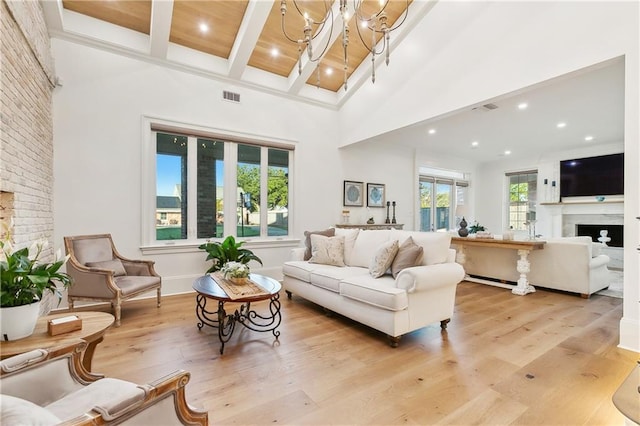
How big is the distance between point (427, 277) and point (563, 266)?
3008 mm

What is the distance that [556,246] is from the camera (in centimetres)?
445

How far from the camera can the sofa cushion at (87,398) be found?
1.14 meters

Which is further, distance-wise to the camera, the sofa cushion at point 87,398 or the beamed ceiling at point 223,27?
the beamed ceiling at point 223,27

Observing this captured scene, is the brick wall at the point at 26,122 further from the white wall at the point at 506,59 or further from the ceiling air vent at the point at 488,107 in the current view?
the ceiling air vent at the point at 488,107

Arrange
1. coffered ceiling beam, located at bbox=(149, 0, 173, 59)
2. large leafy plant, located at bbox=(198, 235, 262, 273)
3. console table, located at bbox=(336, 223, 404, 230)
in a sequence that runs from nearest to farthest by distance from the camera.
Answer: coffered ceiling beam, located at bbox=(149, 0, 173, 59), large leafy plant, located at bbox=(198, 235, 262, 273), console table, located at bbox=(336, 223, 404, 230)

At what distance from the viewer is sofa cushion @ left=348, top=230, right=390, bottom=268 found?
3.73 m

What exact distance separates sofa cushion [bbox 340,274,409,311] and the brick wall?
9.84 ft

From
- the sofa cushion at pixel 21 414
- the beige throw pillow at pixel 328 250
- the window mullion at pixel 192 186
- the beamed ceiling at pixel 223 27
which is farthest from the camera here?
the window mullion at pixel 192 186

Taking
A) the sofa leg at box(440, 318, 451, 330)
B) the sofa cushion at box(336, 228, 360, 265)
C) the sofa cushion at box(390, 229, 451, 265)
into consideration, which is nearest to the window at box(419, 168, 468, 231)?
the sofa cushion at box(336, 228, 360, 265)

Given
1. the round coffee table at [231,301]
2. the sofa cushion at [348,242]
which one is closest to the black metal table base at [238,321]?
the round coffee table at [231,301]

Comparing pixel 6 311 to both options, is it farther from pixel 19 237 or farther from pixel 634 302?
pixel 634 302

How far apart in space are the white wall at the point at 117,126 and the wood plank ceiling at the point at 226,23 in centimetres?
45

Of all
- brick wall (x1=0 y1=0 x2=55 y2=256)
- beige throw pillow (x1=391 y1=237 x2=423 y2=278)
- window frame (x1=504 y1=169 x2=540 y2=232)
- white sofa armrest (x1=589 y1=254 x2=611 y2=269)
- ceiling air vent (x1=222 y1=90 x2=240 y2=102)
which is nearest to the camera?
brick wall (x1=0 y1=0 x2=55 y2=256)

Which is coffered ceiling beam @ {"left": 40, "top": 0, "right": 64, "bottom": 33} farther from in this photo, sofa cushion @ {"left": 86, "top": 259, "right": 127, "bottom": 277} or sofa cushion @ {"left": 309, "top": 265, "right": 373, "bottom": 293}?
sofa cushion @ {"left": 309, "top": 265, "right": 373, "bottom": 293}
